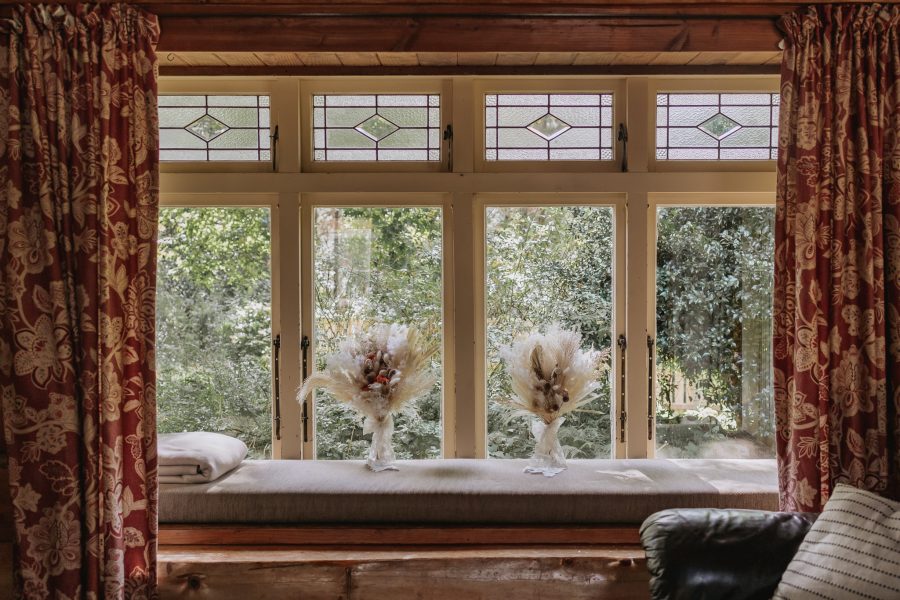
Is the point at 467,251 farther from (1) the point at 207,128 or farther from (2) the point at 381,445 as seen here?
(1) the point at 207,128

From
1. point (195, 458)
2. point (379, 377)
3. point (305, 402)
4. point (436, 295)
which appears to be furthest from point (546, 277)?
point (195, 458)

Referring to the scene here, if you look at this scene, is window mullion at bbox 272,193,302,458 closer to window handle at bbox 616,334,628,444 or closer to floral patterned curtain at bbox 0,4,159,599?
floral patterned curtain at bbox 0,4,159,599

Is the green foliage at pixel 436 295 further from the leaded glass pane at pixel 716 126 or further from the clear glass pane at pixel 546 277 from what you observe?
the leaded glass pane at pixel 716 126

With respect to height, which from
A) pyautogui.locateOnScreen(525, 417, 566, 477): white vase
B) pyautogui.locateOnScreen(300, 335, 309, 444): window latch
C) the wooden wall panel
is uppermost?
pyautogui.locateOnScreen(300, 335, 309, 444): window latch

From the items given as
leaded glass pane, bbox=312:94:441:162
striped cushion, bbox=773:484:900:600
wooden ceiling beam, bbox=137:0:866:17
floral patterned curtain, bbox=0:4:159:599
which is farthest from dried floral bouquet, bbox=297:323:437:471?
striped cushion, bbox=773:484:900:600

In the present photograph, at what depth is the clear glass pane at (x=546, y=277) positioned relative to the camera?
258cm

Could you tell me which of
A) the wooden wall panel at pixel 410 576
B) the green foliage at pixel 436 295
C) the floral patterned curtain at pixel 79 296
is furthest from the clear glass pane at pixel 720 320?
the floral patterned curtain at pixel 79 296

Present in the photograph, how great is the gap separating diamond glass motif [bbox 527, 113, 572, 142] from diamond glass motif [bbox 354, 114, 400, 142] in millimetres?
630

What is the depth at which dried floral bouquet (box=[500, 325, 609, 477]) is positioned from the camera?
2301mm

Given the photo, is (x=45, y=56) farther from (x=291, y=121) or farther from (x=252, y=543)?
(x=252, y=543)

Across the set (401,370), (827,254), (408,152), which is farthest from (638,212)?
(401,370)

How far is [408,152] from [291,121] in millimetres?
540

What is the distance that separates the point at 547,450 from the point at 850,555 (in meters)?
1.06

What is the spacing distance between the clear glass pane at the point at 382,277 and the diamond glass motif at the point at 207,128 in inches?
22.8
